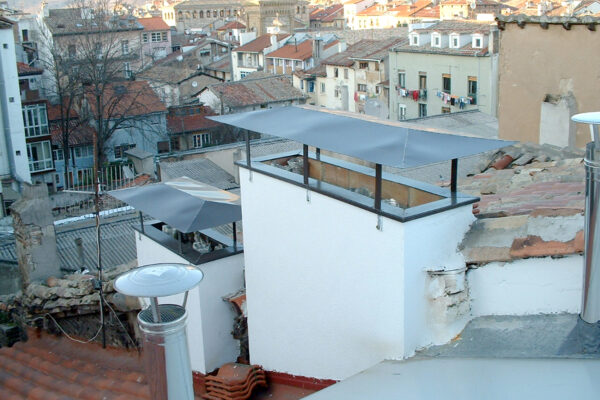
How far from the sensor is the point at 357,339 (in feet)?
17.2

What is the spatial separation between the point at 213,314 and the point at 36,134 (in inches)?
1144

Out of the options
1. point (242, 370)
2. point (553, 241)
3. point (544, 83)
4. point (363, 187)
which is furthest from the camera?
point (544, 83)

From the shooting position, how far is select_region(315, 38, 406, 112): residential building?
42.7 metres

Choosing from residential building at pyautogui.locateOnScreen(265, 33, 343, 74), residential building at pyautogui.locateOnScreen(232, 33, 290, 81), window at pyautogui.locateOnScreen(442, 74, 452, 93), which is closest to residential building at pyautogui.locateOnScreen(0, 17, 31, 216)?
window at pyautogui.locateOnScreen(442, 74, 452, 93)

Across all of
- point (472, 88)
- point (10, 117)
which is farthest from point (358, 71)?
point (10, 117)

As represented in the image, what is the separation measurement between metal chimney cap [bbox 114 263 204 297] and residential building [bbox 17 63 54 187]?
30.7 meters

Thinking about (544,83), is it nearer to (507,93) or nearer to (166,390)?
(507,93)

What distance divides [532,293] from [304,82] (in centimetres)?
4411

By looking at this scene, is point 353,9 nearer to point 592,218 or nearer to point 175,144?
point 175,144

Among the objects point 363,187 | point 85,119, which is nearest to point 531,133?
point 363,187

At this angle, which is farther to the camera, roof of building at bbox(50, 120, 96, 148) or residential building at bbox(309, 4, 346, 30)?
residential building at bbox(309, 4, 346, 30)

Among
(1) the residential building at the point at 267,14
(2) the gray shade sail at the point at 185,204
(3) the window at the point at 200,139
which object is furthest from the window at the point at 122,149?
(1) the residential building at the point at 267,14

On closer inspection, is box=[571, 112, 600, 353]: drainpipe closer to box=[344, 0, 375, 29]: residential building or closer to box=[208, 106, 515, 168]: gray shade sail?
box=[208, 106, 515, 168]: gray shade sail

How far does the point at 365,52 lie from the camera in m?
43.9
